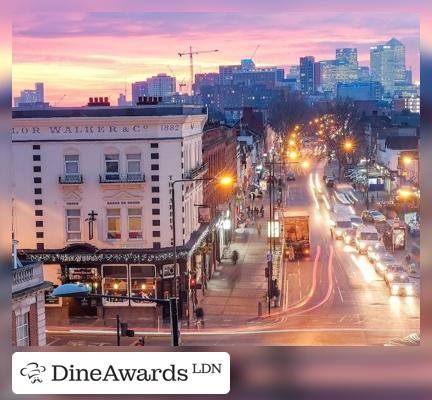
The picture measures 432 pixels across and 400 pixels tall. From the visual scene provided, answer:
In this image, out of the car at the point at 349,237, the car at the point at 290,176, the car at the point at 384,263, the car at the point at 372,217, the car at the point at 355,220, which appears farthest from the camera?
the car at the point at 290,176

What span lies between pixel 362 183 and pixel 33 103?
1779cm

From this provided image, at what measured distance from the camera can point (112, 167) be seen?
13.7 metres

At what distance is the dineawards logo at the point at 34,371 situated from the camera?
7.62 meters

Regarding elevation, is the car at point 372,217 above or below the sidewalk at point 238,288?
above

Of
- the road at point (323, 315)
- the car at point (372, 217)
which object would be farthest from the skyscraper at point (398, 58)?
the car at point (372, 217)

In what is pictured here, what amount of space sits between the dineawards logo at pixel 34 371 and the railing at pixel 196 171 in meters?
7.63

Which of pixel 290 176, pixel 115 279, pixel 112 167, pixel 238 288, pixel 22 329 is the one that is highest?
pixel 112 167

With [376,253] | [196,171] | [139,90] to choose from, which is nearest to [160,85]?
[139,90]

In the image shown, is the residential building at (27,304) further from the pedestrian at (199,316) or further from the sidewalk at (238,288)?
the sidewalk at (238,288)

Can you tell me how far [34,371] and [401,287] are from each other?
9.96 m

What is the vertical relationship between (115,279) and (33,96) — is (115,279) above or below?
below

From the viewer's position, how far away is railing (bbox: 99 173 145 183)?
531 inches

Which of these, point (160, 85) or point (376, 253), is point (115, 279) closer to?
point (160, 85)

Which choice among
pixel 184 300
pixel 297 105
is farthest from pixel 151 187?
pixel 297 105
